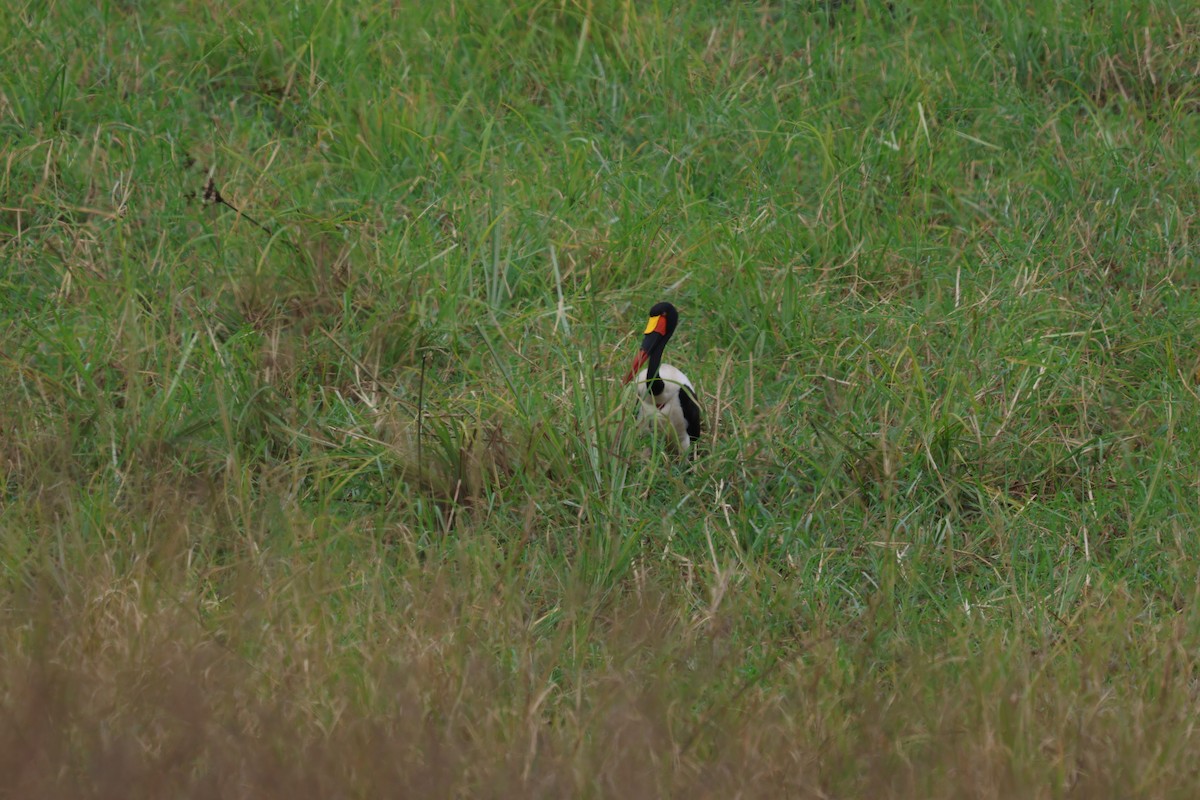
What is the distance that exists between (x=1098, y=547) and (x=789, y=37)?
3387mm

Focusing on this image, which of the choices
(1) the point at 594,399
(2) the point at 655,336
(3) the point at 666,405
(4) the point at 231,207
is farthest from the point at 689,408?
(4) the point at 231,207

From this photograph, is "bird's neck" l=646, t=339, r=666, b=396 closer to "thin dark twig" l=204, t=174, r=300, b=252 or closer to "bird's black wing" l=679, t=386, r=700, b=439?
"bird's black wing" l=679, t=386, r=700, b=439

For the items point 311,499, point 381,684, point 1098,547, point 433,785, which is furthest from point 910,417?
point 433,785

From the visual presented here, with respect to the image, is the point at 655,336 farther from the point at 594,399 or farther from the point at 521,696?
the point at 521,696

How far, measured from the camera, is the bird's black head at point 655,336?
4.51 meters

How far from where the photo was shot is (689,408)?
4535 mm

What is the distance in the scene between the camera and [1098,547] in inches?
158

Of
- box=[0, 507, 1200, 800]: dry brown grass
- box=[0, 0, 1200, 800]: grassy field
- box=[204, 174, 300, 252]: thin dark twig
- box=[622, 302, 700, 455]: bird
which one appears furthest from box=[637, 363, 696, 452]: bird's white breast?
box=[204, 174, 300, 252]: thin dark twig

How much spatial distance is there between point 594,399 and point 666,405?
60 cm

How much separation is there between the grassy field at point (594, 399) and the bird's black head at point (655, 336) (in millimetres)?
188

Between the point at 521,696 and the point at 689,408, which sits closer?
the point at 521,696

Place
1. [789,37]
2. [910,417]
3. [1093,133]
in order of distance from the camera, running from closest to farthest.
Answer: [910,417], [1093,133], [789,37]

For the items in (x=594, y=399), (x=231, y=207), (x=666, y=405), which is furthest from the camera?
(x=231, y=207)

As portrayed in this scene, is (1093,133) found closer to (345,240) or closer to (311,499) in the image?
(345,240)
